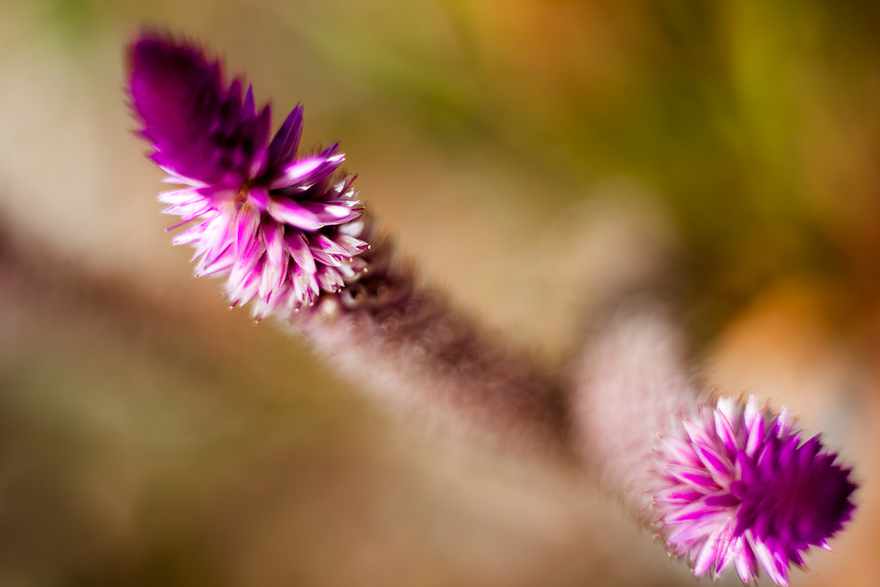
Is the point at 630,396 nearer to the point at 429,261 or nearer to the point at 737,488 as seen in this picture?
the point at 737,488

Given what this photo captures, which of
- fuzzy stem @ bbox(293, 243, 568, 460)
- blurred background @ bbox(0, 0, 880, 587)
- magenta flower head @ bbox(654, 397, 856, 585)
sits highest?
blurred background @ bbox(0, 0, 880, 587)

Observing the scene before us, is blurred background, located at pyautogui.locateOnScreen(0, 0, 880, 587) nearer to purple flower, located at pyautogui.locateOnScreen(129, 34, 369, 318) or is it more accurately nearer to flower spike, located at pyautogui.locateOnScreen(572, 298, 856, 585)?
flower spike, located at pyautogui.locateOnScreen(572, 298, 856, 585)

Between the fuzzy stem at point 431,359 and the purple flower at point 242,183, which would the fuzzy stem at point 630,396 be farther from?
the purple flower at point 242,183

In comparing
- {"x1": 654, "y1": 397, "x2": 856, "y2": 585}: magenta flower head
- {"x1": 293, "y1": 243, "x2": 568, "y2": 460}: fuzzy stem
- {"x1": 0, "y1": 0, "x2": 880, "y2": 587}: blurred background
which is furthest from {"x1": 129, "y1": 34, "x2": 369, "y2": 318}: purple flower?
{"x1": 0, "y1": 0, "x2": 880, "y2": 587}: blurred background

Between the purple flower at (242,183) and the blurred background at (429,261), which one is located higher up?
the blurred background at (429,261)

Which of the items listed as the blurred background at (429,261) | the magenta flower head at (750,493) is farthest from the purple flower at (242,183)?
the blurred background at (429,261)

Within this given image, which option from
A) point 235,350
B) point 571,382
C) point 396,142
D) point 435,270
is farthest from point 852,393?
point 235,350
